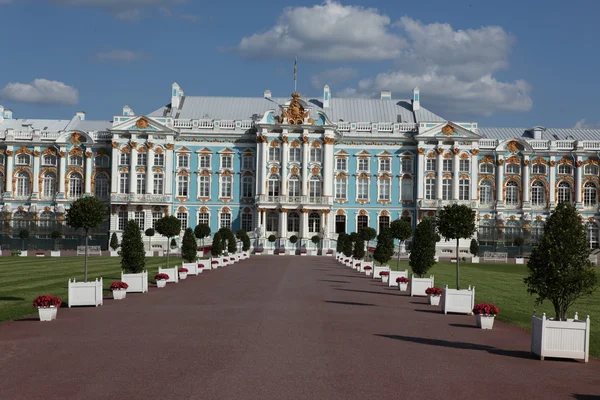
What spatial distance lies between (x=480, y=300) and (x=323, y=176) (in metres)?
52.7

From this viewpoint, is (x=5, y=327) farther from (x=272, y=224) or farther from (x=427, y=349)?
(x=272, y=224)

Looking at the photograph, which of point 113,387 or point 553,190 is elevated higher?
point 553,190

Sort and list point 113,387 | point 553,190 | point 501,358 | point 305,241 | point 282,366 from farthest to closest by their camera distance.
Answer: point 553,190, point 305,241, point 501,358, point 282,366, point 113,387

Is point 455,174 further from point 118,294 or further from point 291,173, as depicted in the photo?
point 118,294

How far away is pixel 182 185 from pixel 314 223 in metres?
14.2

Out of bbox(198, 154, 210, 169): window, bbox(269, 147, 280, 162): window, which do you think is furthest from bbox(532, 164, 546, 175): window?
bbox(198, 154, 210, 169): window

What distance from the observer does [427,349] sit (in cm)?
1595

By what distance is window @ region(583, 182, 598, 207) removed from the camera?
82000 millimetres

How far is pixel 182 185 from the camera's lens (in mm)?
81562

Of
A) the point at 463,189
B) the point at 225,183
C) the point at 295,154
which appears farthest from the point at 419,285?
the point at 225,183

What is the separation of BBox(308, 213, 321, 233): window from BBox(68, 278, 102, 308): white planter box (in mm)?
57281

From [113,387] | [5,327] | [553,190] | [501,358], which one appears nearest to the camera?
[113,387]

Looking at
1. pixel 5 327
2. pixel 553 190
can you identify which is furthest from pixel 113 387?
pixel 553 190

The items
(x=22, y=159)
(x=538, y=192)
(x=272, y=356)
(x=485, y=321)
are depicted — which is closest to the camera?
(x=272, y=356)
